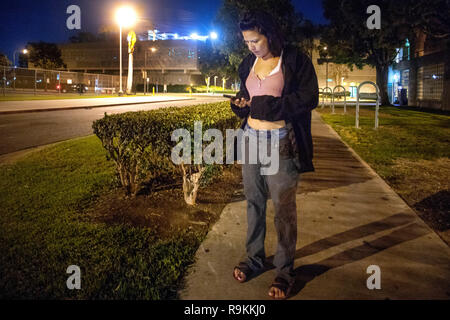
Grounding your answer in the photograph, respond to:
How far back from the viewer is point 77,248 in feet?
12.3

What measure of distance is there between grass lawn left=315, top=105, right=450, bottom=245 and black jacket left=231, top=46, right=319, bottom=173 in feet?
7.43

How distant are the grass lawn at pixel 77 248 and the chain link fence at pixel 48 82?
28.6m

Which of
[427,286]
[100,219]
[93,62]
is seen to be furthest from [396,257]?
[93,62]

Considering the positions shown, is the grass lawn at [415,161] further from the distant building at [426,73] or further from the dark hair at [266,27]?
the distant building at [426,73]

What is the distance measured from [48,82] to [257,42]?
1664 inches

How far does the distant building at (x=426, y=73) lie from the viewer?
25891 millimetres

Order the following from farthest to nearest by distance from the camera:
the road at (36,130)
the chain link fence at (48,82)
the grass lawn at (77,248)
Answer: the chain link fence at (48,82)
the road at (36,130)
the grass lawn at (77,248)

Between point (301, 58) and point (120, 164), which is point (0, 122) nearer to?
point (120, 164)

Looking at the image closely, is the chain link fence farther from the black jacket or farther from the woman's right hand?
the black jacket

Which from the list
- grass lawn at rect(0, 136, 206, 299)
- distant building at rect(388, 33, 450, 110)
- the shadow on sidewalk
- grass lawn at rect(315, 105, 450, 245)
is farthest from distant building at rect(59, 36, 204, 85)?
the shadow on sidewalk

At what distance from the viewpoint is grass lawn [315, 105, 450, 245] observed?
17.4ft

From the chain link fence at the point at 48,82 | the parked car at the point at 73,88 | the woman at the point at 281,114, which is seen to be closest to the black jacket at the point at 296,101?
the woman at the point at 281,114

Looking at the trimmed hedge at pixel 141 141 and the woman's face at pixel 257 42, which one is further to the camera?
the trimmed hedge at pixel 141 141

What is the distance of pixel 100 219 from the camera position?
4.57 metres
